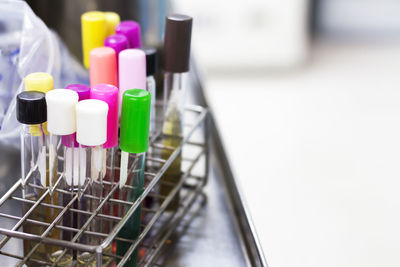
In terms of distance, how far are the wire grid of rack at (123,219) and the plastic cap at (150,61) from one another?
0.22ft

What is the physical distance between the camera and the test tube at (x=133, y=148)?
0.44 metres

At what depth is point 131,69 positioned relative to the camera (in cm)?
49

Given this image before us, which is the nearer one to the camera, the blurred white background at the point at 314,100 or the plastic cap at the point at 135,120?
the plastic cap at the point at 135,120

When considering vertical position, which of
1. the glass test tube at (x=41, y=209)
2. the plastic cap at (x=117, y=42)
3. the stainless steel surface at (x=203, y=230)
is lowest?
the stainless steel surface at (x=203, y=230)

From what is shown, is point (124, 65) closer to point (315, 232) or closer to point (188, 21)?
point (188, 21)

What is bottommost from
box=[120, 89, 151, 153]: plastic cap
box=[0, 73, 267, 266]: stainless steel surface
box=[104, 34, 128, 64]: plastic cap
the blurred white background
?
the blurred white background

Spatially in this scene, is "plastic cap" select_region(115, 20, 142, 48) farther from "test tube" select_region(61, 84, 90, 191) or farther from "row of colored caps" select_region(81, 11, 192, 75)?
"test tube" select_region(61, 84, 90, 191)

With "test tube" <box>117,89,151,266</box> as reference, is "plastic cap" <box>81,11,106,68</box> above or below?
above

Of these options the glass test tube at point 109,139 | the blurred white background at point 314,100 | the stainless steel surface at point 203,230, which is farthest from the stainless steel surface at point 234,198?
the blurred white background at point 314,100

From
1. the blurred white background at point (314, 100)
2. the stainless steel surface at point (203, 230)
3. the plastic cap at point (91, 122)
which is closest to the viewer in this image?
the plastic cap at point (91, 122)

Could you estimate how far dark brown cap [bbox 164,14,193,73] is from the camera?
526mm

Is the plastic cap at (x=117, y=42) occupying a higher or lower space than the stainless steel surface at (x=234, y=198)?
Result: higher

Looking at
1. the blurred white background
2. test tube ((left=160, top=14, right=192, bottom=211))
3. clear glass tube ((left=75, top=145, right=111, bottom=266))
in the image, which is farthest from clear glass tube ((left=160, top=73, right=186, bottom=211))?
the blurred white background

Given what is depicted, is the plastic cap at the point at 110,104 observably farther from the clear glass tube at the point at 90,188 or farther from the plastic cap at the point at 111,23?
the plastic cap at the point at 111,23
